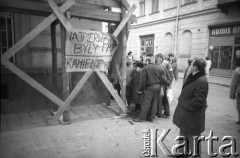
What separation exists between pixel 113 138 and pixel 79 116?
170 cm

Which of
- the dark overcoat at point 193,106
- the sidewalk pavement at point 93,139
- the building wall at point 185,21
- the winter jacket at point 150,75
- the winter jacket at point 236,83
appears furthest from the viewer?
the building wall at point 185,21

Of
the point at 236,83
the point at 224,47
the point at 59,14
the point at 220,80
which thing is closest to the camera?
the point at 59,14

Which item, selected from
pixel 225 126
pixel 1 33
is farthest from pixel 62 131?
pixel 225 126

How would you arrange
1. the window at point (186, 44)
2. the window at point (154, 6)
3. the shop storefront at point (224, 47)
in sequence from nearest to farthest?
1. the shop storefront at point (224, 47)
2. the window at point (186, 44)
3. the window at point (154, 6)

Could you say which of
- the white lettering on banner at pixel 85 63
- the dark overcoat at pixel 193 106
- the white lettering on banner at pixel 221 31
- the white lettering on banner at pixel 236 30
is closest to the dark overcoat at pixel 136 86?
the white lettering on banner at pixel 85 63

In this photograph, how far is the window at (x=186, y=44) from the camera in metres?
15.0

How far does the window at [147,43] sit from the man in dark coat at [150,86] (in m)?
13.9

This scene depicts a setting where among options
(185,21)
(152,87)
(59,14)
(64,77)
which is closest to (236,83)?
(152,87)

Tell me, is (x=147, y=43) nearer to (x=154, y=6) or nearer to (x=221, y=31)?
(x=154, y=6)

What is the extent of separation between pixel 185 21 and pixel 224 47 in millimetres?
3586

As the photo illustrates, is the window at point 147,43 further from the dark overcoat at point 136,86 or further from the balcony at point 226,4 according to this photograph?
the dark overcoat at point 136,86

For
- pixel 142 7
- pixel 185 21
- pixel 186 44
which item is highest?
pixel 142 7

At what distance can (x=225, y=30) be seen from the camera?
12.9 metres

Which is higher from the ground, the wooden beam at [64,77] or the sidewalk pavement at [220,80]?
the wooden beam at [64,77]
